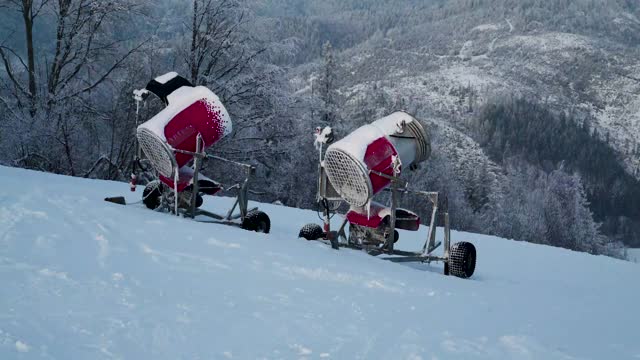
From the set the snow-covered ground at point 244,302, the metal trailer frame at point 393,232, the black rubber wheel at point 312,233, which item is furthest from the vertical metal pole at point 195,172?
the metal trailer frame at point 393,232

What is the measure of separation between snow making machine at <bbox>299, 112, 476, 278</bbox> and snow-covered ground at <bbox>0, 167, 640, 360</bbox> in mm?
696

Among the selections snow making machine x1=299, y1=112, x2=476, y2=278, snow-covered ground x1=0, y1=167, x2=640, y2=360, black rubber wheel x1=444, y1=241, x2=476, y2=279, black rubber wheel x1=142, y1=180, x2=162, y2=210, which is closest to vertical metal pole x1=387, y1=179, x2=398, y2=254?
snow making machine x1=299, y1=112, x2=476, y2=278

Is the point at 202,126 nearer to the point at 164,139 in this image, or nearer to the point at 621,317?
the point at 164,139

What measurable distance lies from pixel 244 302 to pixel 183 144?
441 cm

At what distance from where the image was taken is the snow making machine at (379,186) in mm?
7230

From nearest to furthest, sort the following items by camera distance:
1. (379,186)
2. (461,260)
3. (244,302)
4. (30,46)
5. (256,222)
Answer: (244,302) → (461,260) → (379,186) → (256,222) → (30,46)

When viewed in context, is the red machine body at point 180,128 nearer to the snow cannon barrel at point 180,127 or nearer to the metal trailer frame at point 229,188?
the snow cannon barrel at point 180,127

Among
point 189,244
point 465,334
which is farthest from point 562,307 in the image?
point 189,244

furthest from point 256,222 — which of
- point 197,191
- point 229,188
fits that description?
point 197,191

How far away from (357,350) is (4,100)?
67.1ft

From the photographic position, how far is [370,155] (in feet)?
23.9

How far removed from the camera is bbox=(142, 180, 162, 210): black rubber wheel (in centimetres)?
894

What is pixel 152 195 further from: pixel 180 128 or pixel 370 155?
pixel 370 155

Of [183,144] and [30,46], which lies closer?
[183,144]
